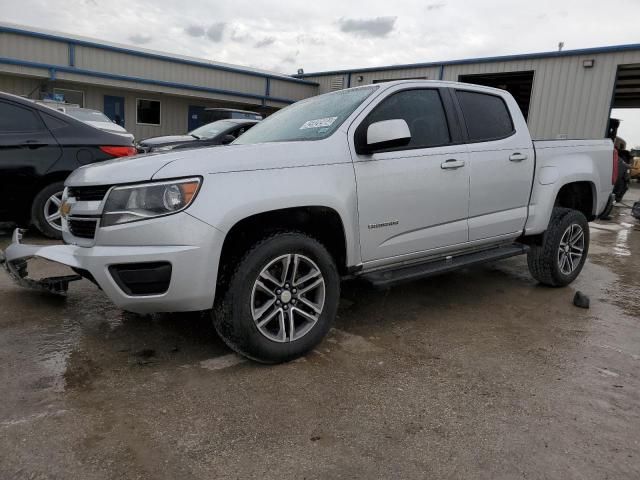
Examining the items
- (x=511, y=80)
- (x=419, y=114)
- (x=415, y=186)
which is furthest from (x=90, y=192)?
(x=511, y=80)

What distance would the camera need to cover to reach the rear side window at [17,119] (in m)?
5.27

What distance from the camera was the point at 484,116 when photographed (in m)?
4.27

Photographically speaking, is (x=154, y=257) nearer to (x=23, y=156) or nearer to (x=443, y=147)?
(x=443, y=147)

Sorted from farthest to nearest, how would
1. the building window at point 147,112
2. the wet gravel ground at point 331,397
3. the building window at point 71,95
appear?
the building window at point 147,112 → the building window at point 71,95 → the wet gravel ground at point 331,397

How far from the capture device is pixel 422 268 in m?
3.69

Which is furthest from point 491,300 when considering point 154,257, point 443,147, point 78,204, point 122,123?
point 122,123

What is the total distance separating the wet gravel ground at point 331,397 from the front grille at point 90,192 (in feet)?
3.16

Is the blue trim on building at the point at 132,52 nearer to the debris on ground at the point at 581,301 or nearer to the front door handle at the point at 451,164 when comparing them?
the front door handle at the point at 451,164

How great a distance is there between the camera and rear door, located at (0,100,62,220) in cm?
521

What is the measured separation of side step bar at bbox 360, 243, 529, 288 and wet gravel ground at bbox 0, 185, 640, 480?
45 centimetres

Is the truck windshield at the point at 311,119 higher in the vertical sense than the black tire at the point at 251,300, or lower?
higher

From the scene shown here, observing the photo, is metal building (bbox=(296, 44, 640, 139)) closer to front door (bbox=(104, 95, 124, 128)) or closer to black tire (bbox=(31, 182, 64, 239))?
front door (bbox=(104, 95, 124, 128))

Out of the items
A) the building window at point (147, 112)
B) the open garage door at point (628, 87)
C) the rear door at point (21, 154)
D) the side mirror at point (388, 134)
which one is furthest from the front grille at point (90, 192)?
the building window at point (147, 112)

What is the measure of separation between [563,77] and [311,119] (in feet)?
46.0
